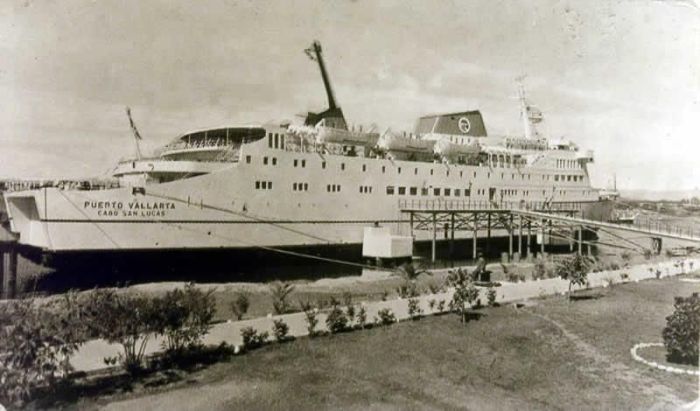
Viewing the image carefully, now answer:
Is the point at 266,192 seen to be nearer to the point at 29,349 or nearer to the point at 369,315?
the point at 369,315

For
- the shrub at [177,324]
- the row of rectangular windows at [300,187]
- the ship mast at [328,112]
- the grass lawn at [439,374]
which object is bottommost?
the grass lawn at [439,374]

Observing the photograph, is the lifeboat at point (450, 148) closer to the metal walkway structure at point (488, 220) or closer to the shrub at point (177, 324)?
the metal walkway structure at point (488, 220)

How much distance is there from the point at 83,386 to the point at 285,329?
158 inches

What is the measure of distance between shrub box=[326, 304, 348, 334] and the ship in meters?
11.5

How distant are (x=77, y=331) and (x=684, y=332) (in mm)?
10944

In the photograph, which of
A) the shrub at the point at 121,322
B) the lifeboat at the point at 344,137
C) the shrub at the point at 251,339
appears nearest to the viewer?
the shrub at the point at 121,322

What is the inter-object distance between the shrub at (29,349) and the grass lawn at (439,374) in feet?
2.27

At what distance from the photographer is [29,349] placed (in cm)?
724

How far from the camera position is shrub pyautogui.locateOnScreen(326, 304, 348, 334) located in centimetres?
1145

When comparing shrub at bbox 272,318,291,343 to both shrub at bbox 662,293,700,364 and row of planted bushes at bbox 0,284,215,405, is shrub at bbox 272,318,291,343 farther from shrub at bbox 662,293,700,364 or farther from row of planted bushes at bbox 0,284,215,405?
shrub at bbox 662,293,700,364

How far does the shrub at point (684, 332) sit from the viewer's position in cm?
905

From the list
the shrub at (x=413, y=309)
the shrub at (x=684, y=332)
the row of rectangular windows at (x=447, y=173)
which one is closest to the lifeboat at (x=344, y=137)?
the row of rectangular windows at (x=447, y=173)

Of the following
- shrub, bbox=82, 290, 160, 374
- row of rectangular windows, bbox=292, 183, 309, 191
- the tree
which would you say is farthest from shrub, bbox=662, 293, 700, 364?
row of rectangular windows, bbox=292, 183, 309, 191

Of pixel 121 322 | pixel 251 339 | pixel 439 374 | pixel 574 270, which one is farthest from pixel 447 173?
pixel 121 322
